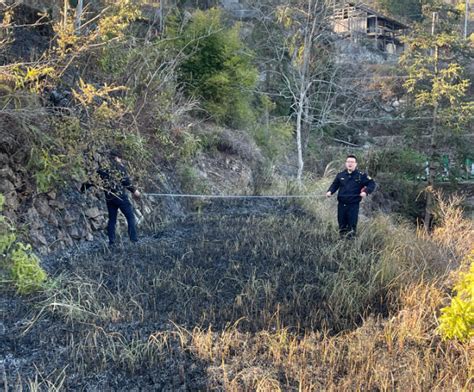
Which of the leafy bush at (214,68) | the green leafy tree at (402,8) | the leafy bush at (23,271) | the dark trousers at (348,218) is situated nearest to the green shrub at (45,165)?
the leafy bush at (23,271)

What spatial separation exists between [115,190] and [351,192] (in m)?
3.62

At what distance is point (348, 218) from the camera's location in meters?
7.96

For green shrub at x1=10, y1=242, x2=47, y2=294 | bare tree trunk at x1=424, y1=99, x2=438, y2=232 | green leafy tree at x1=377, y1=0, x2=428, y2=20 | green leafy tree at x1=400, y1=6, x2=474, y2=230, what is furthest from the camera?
green leafy tree at x1=377, y1=0, x2=428, y2=20

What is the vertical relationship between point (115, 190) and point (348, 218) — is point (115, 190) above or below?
above

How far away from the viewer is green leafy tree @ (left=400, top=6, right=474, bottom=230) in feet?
59.9

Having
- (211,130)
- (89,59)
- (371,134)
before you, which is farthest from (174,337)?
(371,134)

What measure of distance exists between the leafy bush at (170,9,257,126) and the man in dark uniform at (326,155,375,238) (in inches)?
271

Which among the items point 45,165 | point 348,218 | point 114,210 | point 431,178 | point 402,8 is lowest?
point 431,178

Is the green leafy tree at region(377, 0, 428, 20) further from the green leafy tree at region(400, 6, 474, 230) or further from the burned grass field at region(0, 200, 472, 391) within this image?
the burned grass field at region(0, 200, 472, 391)

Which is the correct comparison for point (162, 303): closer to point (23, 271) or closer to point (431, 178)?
point (23, 271)

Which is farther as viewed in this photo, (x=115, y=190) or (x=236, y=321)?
(x=115, y=190)

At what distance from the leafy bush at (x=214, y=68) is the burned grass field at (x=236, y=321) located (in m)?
7.89

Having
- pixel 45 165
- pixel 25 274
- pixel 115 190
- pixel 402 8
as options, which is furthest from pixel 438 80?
pixel 402 8

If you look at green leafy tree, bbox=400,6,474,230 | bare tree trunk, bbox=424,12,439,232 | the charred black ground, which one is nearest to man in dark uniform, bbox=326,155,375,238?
the charred black ground
